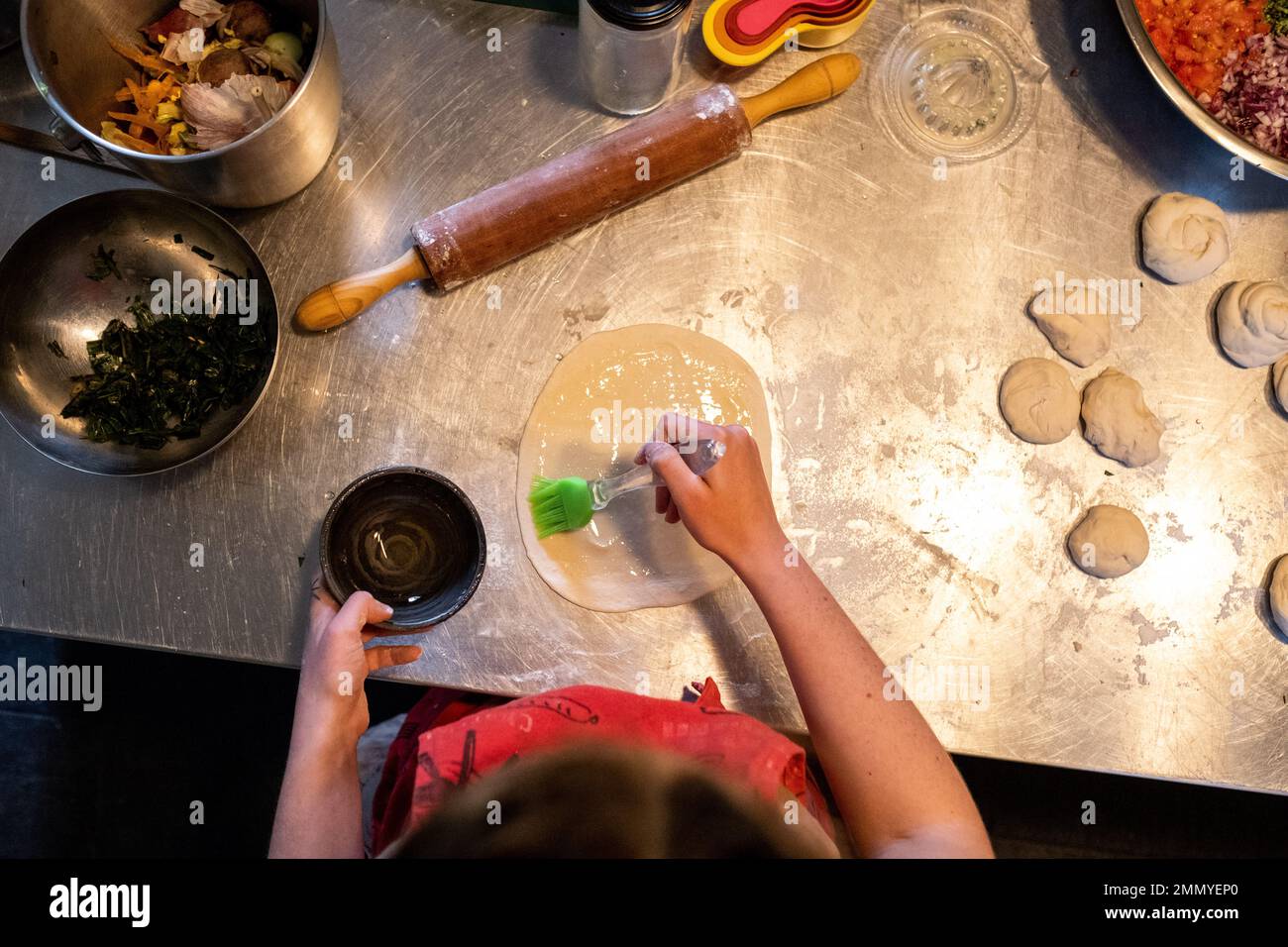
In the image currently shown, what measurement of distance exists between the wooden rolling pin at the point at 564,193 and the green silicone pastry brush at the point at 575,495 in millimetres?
378

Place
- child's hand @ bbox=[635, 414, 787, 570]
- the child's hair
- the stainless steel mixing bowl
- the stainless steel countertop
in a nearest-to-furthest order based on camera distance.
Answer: the child's hair
the stainless steel mixing bowl
child's hand @ bbox=[635, 414, 787, 570]
the stainless steel countertop

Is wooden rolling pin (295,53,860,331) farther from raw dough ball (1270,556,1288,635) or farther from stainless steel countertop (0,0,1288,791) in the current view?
raw dough ball (1270,556,1288,635)

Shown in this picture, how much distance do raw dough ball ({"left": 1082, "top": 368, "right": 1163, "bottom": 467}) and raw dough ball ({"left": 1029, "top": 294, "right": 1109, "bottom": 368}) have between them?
0.05m

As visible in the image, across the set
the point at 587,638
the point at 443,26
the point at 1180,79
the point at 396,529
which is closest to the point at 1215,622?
the point at 1180,79

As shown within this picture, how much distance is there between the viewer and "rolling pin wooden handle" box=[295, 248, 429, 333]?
1380 millimetres

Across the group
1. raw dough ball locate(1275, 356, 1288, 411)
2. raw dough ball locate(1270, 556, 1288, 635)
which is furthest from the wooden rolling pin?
raw dough ball locate(1270, 556, 1288, 635)

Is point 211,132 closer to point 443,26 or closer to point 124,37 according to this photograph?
point 124,37

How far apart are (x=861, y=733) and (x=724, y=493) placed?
42 cm

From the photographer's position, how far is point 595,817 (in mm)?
938

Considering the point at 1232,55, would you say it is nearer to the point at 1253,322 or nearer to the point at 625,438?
the point at 1253,322

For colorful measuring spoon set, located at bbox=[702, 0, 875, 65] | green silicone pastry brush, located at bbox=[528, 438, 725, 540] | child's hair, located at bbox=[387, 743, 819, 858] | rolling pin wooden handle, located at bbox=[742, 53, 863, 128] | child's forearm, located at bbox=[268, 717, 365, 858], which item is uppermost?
colorful measuring spoon set, located at bbox=[702, 0, 875, 65]

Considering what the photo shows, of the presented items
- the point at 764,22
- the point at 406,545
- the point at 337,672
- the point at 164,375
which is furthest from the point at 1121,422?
the point at 164,375

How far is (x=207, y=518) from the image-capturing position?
1.44 metres
